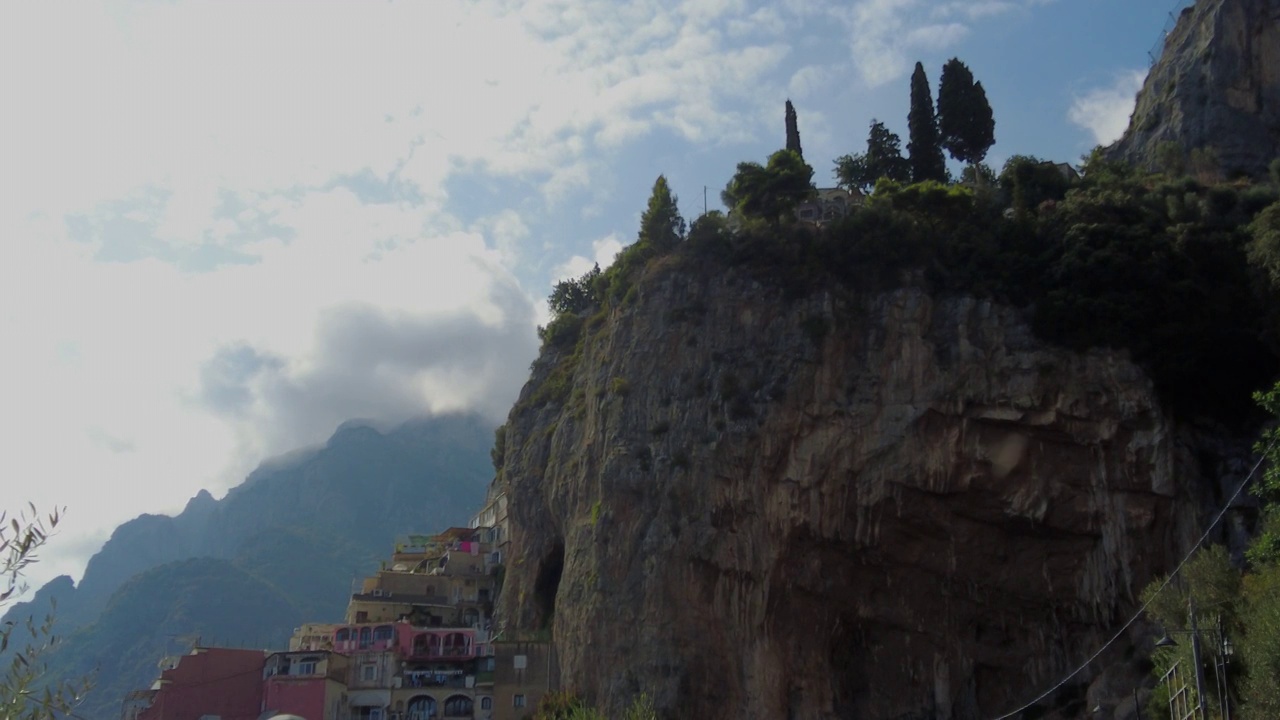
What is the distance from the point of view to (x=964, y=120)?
5466 centimetres

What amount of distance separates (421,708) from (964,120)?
3167 cm

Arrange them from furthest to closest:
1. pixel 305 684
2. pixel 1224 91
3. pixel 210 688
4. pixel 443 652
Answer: pixel 443 652
pixel 1224 91
pixel 210 688
pixel 305 684

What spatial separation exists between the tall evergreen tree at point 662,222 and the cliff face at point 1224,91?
1766 cm

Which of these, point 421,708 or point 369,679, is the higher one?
point 369,679

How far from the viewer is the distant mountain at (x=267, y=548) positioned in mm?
98438

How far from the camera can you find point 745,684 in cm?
3959

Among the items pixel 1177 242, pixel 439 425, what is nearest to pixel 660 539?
pixel 1177 242

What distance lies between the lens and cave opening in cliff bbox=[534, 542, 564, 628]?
1944 inches

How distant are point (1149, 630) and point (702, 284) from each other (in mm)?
18335

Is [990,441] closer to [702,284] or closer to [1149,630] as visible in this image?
[1149,630]

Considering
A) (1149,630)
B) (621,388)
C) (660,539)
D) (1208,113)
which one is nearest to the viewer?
(1149,630)

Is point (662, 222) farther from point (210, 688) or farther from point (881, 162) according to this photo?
point (210, 688)

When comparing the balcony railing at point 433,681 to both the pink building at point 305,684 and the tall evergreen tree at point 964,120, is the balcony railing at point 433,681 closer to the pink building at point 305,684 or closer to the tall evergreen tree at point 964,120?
the pink building at point 305,684

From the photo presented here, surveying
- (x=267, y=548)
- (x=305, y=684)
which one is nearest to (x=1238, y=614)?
(x=305, y=684)
